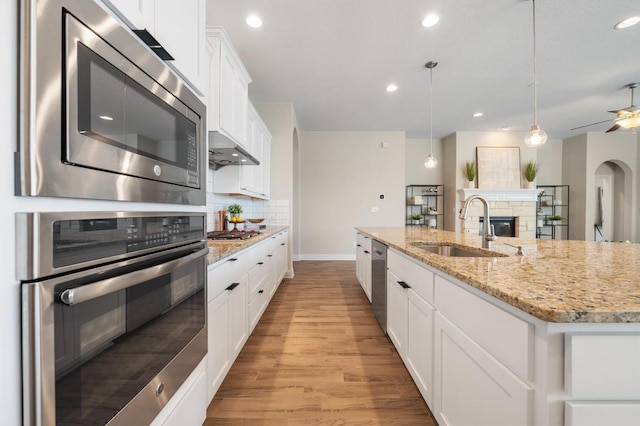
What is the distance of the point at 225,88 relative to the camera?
202cm

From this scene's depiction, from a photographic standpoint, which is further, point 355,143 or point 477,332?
point 355,143

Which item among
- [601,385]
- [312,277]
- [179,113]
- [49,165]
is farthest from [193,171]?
[312,277]

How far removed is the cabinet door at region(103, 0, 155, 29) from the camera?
64 cm

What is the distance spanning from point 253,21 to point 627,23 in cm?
362

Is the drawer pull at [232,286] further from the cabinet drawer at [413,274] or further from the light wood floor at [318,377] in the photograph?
the cabinet drawer at [413,274]

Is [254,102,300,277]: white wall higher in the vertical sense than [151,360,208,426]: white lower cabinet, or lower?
higher

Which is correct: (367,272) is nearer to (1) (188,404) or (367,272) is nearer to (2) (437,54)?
(1) (188,404)

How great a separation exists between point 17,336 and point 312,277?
154 inches

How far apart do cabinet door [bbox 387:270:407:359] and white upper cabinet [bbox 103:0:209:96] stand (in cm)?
160

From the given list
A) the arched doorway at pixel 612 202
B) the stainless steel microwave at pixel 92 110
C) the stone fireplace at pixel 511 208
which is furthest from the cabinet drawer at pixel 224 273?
the arched doorway at pixel 612 202

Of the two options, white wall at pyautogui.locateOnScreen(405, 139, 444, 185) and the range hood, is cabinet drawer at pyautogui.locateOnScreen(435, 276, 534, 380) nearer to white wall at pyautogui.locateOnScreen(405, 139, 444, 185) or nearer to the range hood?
the range hood

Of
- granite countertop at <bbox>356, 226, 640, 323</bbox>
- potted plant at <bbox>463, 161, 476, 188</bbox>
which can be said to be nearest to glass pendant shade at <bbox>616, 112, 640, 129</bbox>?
potted plant at <bbox>463, 161, 476, 188</bbox>

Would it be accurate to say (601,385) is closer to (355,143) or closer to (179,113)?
(179,113)

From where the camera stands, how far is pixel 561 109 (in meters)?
4.70
